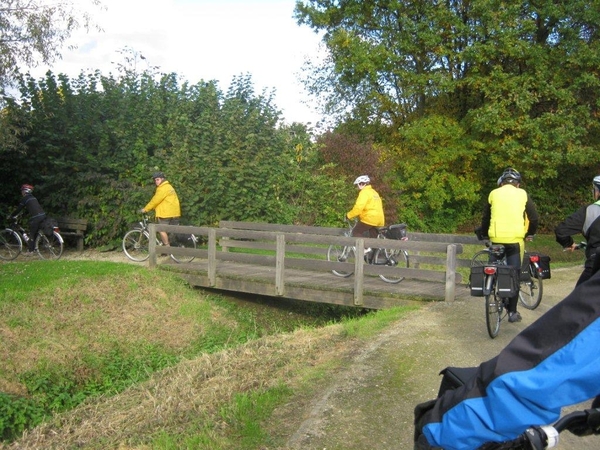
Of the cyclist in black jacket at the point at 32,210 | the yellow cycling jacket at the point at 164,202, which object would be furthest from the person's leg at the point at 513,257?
the cyclist in black jacket at the point at 32,210

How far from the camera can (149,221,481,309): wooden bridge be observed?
1069 centimetres

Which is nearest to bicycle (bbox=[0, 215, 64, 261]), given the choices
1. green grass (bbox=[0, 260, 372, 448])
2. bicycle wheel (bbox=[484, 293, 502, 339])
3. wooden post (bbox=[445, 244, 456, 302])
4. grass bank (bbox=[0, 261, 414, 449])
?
green grass (bbox=[0, 260, 372, 448])

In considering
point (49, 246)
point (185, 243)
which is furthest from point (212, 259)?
point (49, 246)

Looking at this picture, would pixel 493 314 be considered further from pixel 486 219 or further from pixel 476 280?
pixel 486 219

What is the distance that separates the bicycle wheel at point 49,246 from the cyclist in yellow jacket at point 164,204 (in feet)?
8.12

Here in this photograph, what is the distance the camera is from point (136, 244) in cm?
1552

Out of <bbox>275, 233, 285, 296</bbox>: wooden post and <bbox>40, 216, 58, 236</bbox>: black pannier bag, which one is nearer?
<bbox>275, 233, 285, 296</bbox>: wooden post

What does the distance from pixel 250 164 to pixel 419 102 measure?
38.4ft

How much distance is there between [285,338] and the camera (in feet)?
26.9

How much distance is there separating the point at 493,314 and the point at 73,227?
12.5m

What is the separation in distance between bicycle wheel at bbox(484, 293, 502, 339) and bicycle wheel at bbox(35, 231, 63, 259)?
10896 mm

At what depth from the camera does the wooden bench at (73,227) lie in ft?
56.6

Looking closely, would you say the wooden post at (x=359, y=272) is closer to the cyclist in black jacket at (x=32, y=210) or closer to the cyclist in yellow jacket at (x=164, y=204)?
the cyclist in yellow jacket at (x=164, y=204)

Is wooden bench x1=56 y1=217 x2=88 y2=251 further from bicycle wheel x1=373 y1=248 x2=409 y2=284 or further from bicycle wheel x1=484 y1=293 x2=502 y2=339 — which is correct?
bicycle wheel x1=484 y1=293 x2=502 y2=339
